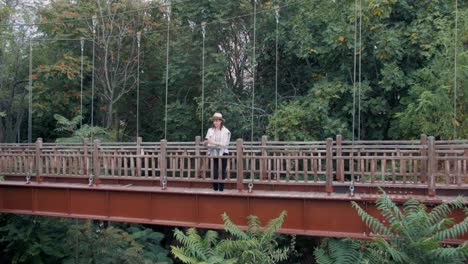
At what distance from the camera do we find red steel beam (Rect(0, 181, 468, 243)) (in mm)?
10266

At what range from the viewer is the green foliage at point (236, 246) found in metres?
10.6

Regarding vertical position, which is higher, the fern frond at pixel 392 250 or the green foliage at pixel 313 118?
the green foliage at pixel 313 118

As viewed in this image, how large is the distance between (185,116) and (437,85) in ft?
37.4

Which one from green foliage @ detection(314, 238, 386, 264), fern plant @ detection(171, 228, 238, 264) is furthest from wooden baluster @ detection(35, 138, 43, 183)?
green foliage @ detection(314, 238, 386, 264)

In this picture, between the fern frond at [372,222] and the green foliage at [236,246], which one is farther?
the green foliage at [236,246]

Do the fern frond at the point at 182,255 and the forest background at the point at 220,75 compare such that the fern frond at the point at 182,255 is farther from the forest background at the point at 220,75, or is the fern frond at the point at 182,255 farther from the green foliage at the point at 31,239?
the green foliage at the point at 31,239

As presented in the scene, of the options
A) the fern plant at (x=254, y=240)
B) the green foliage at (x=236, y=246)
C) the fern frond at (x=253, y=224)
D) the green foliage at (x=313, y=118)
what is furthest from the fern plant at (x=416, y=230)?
the green foliage at (x=313, y=118)

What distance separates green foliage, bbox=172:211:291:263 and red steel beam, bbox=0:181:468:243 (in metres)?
0.28

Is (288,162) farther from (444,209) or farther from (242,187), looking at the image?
(444,209)

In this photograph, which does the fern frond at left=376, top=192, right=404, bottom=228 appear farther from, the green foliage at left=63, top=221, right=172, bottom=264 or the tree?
the tree

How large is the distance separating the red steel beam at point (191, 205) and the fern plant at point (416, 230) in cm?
29

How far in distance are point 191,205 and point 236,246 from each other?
4.23 ft

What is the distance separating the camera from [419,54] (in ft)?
65.5

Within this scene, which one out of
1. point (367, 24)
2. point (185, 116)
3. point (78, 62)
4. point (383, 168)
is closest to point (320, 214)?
point (383, 168)
